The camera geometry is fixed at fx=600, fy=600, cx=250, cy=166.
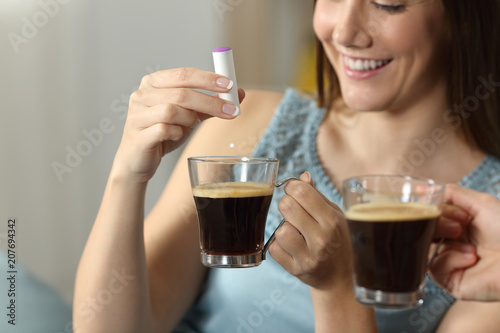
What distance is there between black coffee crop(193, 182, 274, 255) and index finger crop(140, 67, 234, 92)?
0.68 feet

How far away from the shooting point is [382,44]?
170 cm

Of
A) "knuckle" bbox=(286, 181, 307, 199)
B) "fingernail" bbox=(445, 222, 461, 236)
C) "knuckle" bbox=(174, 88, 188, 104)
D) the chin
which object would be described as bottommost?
"fingernail" bbox=(445, 222, 461, 236)

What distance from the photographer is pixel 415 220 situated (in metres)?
1.00

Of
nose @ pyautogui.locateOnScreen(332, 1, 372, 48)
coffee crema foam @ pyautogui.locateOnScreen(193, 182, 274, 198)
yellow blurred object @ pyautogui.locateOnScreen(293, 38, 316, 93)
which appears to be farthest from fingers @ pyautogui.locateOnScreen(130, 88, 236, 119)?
yellow blurred object @ pyautogui.locateOnScreen(293, 38, 316, 93)

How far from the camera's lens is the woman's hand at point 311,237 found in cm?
114

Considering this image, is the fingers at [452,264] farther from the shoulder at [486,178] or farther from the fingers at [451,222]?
the shoulder at [486,178]

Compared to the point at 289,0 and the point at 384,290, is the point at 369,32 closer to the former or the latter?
the point at 384,290

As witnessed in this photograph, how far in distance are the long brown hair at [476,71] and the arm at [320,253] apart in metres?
0.88

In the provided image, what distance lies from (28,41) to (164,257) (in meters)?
1.97

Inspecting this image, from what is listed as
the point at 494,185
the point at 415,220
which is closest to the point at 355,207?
the point at 415,220

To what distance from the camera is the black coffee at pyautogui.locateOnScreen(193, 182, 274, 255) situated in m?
1.20

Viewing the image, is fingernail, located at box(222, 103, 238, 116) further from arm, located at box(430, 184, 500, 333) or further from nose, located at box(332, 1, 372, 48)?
nose, located at box(332, 1, 372, 48)

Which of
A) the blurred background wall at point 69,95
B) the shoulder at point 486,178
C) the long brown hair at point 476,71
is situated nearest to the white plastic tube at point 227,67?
the long brown hair at point 476,71

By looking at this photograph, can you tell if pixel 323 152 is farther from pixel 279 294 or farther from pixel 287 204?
pixel 287 204
